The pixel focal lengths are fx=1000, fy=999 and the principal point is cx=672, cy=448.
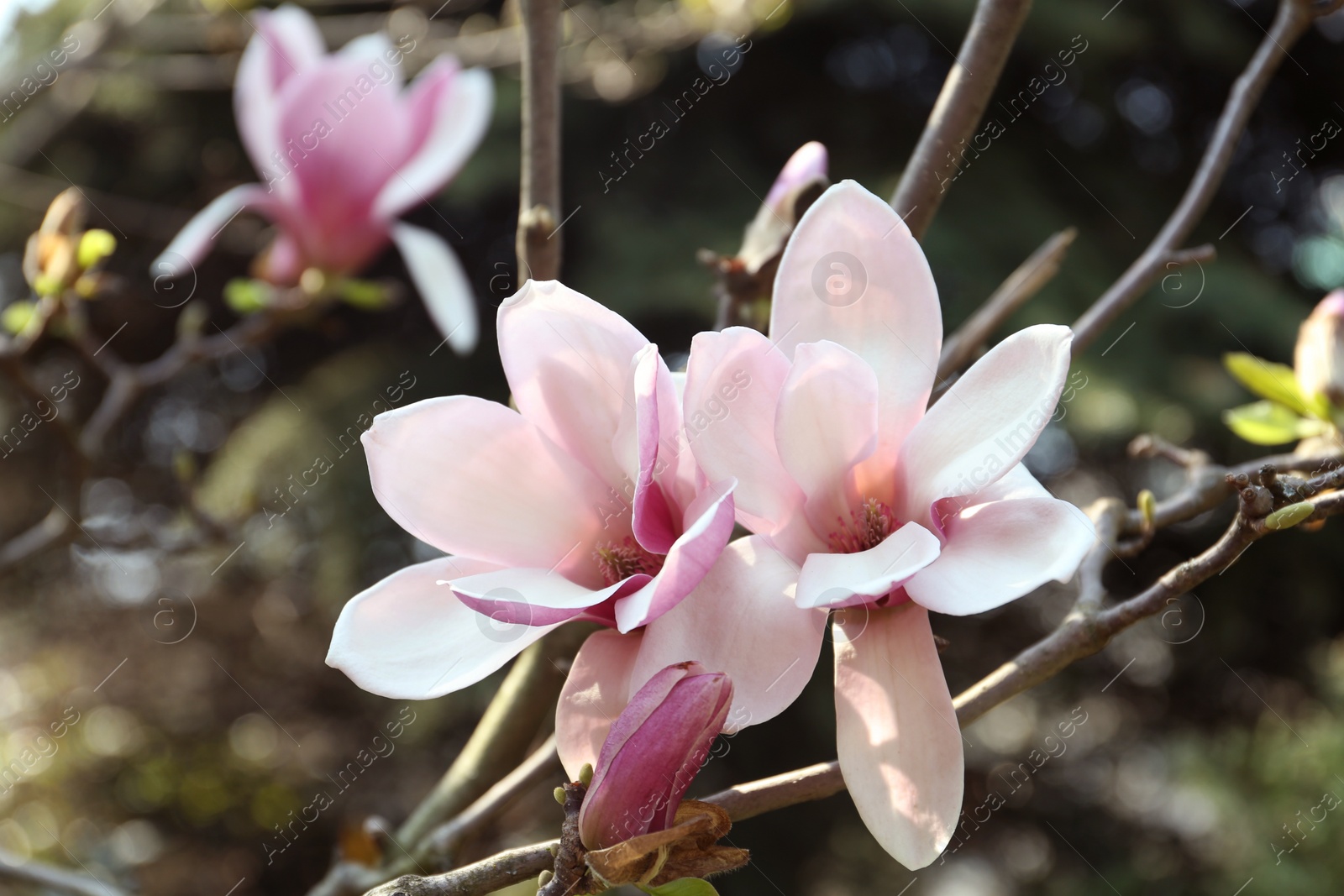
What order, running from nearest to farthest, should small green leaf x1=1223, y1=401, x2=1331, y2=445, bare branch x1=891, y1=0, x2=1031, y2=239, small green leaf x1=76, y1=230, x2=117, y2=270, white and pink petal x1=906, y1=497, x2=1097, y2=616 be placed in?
white and pink petal x1=906, y1=497, x2=1097, y2=616 < bare branch x1=891, y1=0, x2=1031, y2=239 < small green leaf x1=1223, y1=401, x2=1331, y2=445 < small green leaf x1=76, y1=230, x2=117, y2=270

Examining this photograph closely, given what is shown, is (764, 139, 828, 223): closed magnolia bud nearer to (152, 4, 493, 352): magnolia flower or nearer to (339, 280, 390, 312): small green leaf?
(152, 4, 493, 352): magnolia flower

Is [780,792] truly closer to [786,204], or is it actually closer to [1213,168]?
[786,204]

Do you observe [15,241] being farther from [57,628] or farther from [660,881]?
[660,881]

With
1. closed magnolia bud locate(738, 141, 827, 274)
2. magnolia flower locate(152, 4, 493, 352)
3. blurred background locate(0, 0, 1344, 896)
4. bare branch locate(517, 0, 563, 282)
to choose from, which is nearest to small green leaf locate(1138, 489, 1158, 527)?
closed magnolia bud locate(738, 141, 827, 274)

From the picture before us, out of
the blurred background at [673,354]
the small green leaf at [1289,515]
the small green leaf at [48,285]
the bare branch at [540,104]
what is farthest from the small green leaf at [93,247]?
the blurred background at [673,354]

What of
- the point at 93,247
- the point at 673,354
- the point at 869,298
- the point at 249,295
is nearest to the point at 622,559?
the point at 869,298
